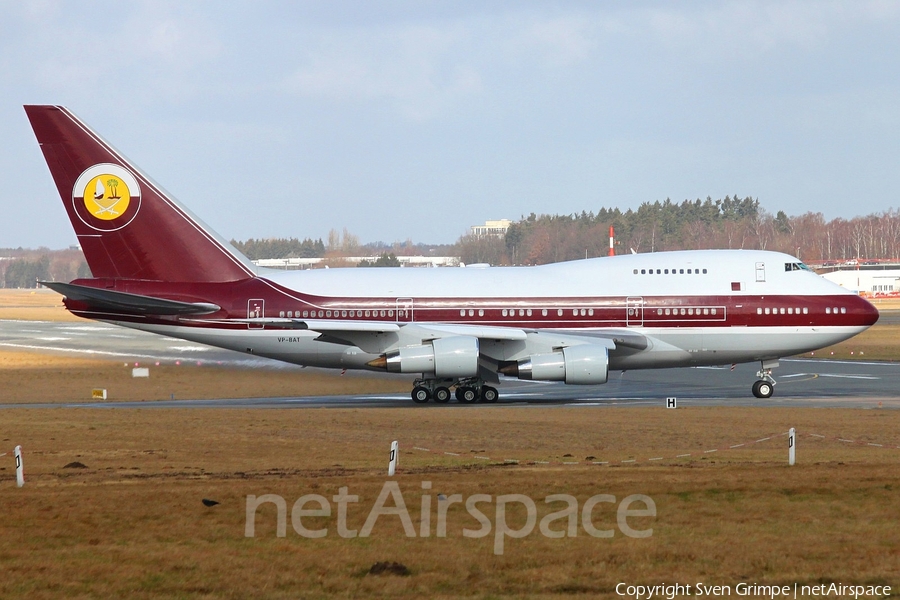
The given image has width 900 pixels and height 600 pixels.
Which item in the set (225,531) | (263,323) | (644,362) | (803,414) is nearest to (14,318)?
(263,323)

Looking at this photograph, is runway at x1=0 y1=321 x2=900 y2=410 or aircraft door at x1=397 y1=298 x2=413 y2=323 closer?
runway at x1=0 y1=321 x2=900 y2=410

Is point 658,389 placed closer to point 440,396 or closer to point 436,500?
point 440,396

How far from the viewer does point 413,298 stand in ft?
124

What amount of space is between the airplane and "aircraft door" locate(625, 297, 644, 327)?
44 mm

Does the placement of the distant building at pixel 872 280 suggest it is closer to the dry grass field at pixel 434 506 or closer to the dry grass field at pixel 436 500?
the dry grass field at pixel 436 500

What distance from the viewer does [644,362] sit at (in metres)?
37.9

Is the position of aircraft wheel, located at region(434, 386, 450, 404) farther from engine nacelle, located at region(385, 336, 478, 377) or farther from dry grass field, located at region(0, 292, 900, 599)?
dry grass field, located at region(0, 292, 900, 599)

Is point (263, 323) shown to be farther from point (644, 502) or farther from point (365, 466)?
point (644, 502)

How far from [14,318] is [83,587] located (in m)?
111

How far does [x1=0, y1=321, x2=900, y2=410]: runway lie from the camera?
119ft

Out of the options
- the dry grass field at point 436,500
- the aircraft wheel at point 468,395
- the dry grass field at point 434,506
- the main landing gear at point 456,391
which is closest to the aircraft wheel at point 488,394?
the main landing gear at point 456,391

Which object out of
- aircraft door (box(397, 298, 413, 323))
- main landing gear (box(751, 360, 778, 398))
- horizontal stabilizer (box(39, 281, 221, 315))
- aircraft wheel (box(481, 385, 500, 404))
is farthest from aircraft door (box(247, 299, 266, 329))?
main landing gear (box(751, 360, 778, 398))

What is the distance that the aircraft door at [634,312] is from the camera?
3756 cm

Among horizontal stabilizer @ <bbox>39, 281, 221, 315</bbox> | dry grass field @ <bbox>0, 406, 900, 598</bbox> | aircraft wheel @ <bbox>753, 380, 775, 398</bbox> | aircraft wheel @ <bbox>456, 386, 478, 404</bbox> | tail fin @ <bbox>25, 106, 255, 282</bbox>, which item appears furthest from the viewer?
aircraft wheel @ <bbox>456, 386, 478, 404</bbox>
